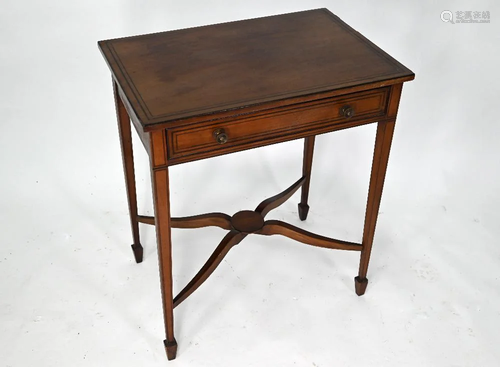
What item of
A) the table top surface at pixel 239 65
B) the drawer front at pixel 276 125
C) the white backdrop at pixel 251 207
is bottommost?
the white backdrop at pixel 251 207

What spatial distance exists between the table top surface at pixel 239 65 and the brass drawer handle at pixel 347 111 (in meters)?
0.09

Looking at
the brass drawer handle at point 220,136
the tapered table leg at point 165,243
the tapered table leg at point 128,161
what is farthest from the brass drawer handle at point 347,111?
the tapered table leg at point 128,161

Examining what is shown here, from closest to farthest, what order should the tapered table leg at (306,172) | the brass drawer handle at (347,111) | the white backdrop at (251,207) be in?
the brass drawer handle at (347,111), the white backdrop at (251,207), the tapered table leg at (306,172)

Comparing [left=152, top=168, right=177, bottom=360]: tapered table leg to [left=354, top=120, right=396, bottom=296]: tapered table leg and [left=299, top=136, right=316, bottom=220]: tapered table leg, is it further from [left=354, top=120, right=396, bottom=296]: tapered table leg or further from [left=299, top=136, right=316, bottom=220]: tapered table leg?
[left=299, top=136, right=316, bottom=220]: tapered table leg

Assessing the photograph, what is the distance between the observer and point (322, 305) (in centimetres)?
297

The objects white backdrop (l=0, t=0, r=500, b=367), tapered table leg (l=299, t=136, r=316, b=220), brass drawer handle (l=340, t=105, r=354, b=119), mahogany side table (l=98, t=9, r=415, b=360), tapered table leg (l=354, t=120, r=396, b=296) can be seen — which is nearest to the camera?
mahogany side table (l=98, t=9, r=415, b=360)

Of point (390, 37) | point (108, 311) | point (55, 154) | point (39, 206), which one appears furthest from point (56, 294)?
point (390, 37)

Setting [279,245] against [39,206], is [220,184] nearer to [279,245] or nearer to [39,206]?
[279,245]

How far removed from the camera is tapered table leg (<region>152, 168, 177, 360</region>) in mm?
2287

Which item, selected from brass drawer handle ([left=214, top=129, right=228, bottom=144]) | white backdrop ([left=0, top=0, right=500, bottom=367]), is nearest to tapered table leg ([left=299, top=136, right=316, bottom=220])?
white backdrop ([left=0, top=0, right=500, bottom=367])

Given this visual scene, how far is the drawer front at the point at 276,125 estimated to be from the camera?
2.26 meters

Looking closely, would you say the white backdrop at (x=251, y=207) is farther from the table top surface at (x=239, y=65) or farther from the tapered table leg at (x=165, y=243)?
the table top surface at (x=239, y=65)

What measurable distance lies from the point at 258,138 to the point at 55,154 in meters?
1.58

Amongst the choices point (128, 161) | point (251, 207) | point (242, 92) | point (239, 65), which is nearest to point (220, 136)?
point (242, 92)
